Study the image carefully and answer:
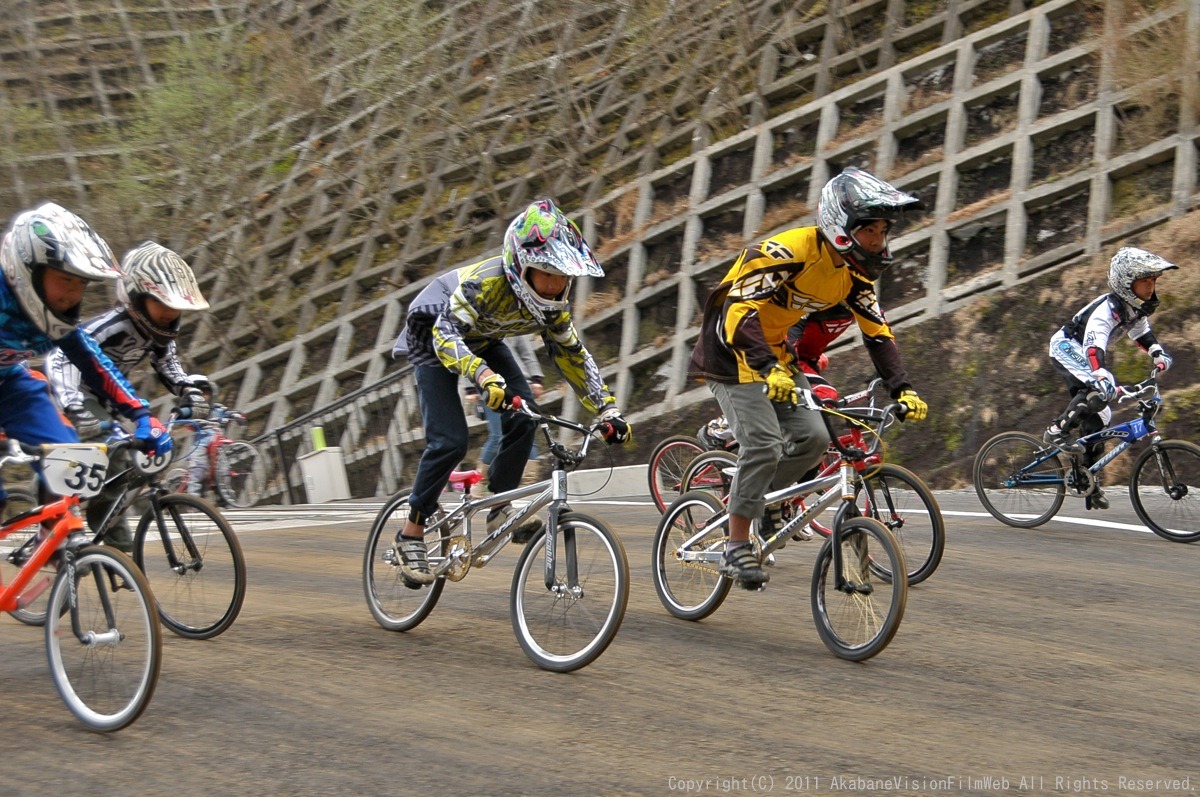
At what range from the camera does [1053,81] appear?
1748cm

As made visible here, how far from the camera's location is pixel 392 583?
7.46 metres

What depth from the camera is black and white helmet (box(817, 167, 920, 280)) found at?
6684 mm

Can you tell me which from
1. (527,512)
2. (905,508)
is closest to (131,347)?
(527,512)

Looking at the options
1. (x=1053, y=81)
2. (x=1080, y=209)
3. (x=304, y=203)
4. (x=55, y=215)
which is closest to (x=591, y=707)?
(x=55, y=215)

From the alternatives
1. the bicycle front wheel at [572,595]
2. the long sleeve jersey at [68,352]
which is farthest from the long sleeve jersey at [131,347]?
the bicycle front wheel at [572,595]

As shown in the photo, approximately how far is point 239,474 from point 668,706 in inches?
551

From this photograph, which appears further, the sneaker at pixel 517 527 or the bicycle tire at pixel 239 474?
the bicycle tire at pixel 239 474

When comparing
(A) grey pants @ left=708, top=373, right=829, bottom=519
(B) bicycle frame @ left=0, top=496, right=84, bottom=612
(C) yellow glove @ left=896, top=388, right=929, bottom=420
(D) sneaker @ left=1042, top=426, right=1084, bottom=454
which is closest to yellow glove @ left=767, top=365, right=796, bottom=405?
(A) grey pants @ left=708, top=373, right=829, bottom=519

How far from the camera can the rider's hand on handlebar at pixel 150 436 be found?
21.2 feet

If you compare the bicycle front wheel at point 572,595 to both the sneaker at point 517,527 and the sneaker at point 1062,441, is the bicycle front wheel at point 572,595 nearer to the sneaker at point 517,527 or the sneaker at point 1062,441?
the sneaker at point 517,527

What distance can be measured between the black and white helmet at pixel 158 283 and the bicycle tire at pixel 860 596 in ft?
12.3

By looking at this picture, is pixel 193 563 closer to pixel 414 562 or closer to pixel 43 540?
pixel 414 562

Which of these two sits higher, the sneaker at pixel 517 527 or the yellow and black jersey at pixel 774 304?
the yellow and black jersey at pixel 774 304

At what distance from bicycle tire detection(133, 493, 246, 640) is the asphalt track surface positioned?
0.18m
